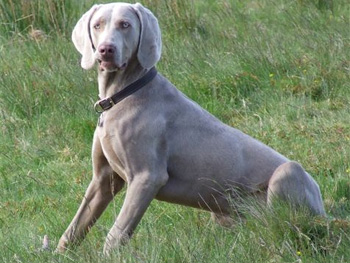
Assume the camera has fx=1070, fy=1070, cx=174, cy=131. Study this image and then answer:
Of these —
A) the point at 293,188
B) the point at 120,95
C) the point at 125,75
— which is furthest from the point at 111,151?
the point at 293,188

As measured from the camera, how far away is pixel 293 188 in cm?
566

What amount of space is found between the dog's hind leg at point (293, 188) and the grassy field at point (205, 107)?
20 centimetres

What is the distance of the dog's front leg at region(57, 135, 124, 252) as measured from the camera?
5762 millimetres

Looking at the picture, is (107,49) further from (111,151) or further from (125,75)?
(111,151)

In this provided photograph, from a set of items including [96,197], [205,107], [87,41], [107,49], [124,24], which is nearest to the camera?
[107,49]

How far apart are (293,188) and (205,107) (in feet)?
7.44

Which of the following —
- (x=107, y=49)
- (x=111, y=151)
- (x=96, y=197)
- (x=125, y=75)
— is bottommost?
(x=96, y=197)

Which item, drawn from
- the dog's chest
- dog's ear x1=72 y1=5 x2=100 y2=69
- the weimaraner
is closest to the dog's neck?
the weimaraner

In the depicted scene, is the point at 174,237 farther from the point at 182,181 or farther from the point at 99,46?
the point at 99,46

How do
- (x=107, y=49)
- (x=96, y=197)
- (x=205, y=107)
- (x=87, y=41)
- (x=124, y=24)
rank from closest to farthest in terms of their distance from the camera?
1. (x=107, y=49)
2. (x=124, y=24)
3. (x=87, y=41)
4. (x=96, y=197)
5. (x=205, y=107)

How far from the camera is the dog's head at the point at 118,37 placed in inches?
215

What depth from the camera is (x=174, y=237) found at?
5.21m

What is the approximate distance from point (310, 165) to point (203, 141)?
4.05 feet

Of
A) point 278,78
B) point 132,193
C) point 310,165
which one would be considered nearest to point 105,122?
point 132,193
